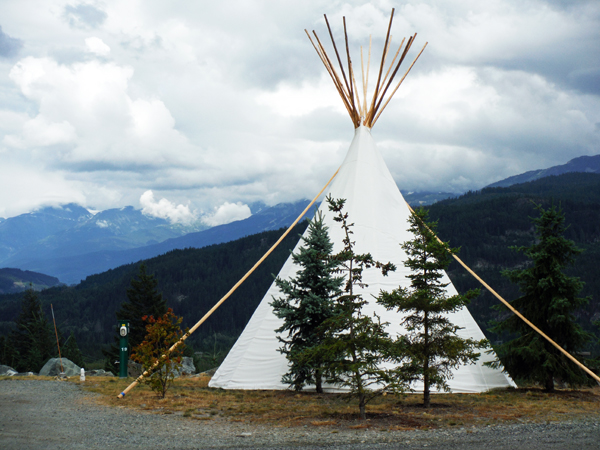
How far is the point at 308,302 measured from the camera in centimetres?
1120

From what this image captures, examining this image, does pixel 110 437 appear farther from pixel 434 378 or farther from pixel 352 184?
pixel 352 184

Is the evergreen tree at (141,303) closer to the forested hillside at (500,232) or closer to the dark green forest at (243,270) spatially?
Result: the dark green forest at (243,270)

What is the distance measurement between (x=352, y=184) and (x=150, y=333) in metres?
7.93

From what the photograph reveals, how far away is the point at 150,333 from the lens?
10.8m

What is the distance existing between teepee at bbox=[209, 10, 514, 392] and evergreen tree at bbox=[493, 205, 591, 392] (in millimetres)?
685

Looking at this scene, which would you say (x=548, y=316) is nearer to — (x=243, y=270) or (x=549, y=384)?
(x=549, y=384)

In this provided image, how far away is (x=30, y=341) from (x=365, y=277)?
4833 cm

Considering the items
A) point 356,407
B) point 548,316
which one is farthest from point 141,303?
point 548,316

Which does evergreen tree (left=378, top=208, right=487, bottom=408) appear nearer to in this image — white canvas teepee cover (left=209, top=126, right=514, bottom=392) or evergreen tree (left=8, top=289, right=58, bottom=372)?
white canvas teepee cover (left=209, top=126, right=514, bottom=392)

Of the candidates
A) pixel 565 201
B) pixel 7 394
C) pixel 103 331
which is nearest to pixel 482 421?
pixel 7 394

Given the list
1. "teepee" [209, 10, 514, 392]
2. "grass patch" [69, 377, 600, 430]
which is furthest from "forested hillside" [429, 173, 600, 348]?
"grass patch" [69, 377, 600, 430]

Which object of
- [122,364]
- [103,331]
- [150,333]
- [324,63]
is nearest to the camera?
[150,333]

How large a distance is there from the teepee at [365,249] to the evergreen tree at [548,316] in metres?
0.69

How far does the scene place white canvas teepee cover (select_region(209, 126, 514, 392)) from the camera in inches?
484
